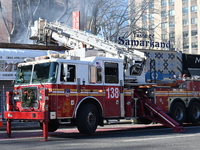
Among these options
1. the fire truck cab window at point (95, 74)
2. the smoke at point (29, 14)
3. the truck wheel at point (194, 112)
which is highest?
the smoke at point (29, 14)

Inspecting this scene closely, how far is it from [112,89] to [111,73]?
56 centimetres

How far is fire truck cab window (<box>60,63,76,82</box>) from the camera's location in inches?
483

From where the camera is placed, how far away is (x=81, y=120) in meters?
12.5

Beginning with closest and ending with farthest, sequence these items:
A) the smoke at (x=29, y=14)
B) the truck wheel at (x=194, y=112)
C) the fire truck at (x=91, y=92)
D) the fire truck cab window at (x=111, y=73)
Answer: the fire truck at (x=91, y=92) → the fire truck cab window at (x=111, y=73) → the truck wheel at (x=194, y=112) → the smoke at (x=29, y=14)

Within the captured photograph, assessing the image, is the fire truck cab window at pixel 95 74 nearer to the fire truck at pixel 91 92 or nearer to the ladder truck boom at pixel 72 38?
the fire truck at pixel 91 92

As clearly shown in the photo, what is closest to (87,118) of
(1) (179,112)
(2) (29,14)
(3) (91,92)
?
(3) (91,92)

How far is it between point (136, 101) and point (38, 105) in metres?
4.15

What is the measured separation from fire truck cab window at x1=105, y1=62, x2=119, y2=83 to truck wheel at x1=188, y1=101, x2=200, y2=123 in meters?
4.66

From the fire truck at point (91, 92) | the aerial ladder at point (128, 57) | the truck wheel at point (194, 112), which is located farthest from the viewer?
the truck wheel at point (194, 112)

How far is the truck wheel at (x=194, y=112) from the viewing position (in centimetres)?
1688

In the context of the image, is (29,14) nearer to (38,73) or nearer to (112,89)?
(112,89)

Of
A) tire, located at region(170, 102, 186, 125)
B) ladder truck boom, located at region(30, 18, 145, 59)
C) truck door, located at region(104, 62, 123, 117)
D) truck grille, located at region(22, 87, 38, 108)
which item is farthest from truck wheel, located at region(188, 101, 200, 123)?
truck grille, located at region(22, 87, 38, 108)

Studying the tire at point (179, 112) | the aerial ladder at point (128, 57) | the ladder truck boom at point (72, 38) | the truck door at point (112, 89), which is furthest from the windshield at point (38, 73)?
the tire at point (179, 112)

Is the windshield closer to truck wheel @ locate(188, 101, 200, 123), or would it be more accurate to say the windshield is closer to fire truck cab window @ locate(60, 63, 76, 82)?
fire truck cab window @ locate(60, 63, 76, 82)
